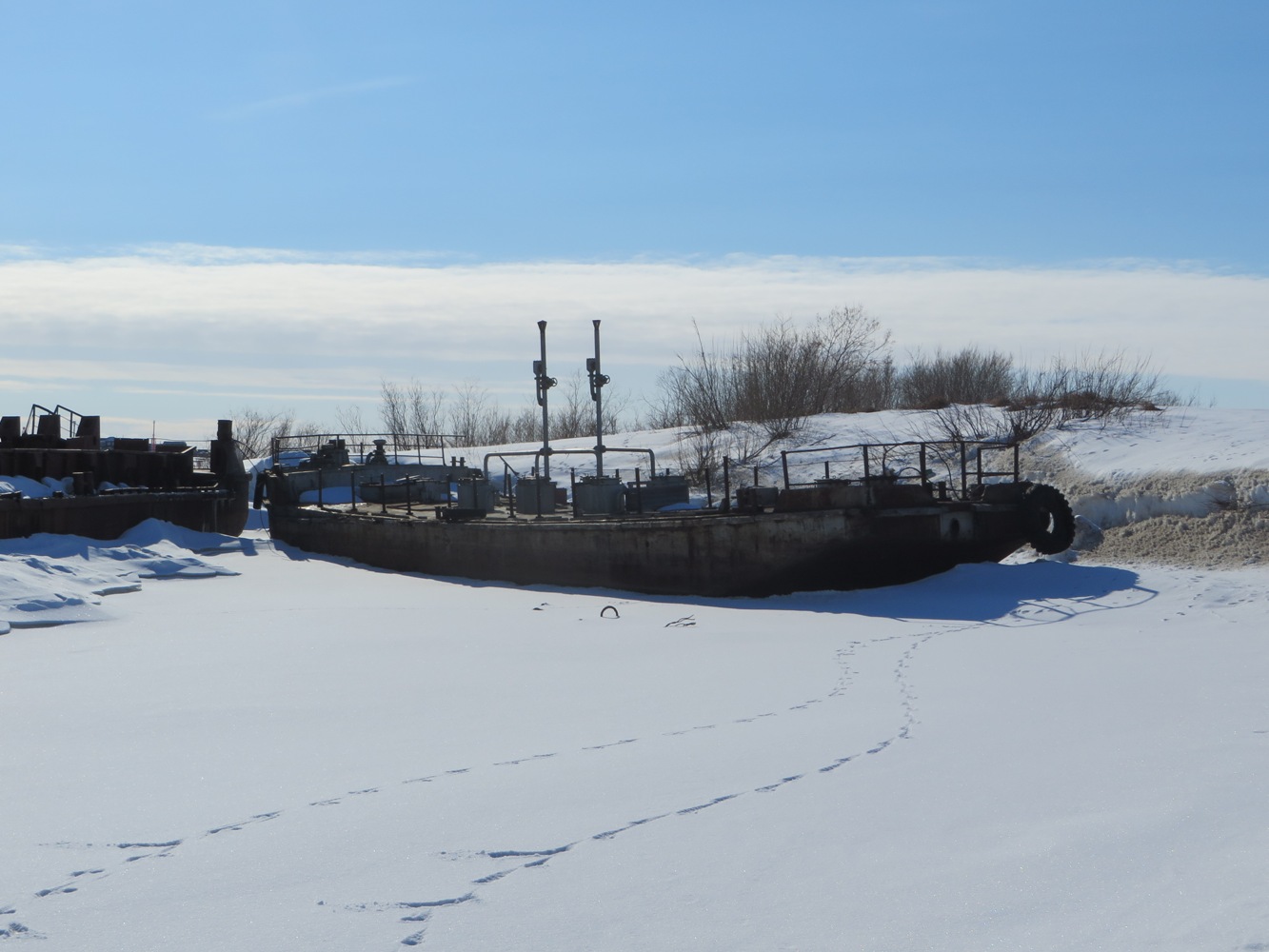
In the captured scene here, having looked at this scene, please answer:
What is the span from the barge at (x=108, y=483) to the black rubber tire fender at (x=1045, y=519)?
48.7 ft

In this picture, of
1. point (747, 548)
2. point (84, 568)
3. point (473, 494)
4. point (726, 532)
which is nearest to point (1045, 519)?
point (747, 548)

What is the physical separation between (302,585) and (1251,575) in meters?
12.3

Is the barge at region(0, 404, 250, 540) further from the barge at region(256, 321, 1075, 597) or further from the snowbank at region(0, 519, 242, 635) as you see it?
the barge at region(256, 321, 1075, 597)

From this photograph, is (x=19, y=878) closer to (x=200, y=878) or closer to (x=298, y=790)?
(x=200, y=878)

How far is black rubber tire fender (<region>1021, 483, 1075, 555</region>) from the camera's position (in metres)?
15.9

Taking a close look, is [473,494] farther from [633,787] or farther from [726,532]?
[633,787]

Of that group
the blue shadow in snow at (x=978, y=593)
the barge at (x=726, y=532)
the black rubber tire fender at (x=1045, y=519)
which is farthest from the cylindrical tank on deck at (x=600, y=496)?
the black rubber tire fender at (x=1045, y=519)

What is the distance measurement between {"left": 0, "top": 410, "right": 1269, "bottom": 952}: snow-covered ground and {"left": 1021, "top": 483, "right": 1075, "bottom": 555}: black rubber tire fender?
4.99m

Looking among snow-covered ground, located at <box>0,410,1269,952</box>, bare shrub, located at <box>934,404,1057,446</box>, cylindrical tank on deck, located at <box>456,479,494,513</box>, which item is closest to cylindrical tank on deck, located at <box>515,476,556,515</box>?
cylindrical tank on deck, located at <box>456,479,494,513</box>

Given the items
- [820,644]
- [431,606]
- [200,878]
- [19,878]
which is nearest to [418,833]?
[200,878]

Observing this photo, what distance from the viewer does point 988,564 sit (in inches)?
604

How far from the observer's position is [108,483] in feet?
73.9

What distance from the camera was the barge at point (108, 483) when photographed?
19250mm

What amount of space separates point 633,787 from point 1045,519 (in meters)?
12.4
